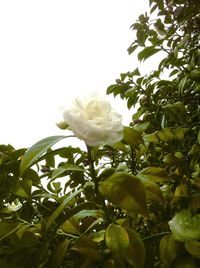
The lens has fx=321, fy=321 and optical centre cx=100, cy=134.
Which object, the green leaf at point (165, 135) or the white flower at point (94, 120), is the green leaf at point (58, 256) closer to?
the white flower at point (94, 120)

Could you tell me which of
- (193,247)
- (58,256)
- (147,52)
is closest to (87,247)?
(58,256)

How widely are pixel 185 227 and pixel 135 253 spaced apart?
9 cm

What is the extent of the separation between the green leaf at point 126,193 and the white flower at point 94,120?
5cm

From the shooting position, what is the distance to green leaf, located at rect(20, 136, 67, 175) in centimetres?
45

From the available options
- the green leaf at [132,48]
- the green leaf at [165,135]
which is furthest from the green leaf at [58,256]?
the green leaf at [132,48]

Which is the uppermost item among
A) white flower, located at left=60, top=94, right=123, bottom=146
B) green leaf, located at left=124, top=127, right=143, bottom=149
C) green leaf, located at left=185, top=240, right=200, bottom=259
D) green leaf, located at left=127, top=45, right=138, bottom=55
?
green leaf, located at left=127, top=45, right=138, bottom=55

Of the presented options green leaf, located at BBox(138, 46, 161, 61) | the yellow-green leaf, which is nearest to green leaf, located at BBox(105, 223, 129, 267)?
the yellow-green leaf

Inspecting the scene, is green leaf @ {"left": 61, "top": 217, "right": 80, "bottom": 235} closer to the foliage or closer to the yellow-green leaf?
the foliage

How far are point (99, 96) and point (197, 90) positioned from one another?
1.85 ft

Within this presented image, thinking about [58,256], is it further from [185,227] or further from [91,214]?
[185,227]

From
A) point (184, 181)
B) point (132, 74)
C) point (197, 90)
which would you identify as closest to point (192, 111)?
point (197, 90)

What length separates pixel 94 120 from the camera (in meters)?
0.44

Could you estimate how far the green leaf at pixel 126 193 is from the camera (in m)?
0.42

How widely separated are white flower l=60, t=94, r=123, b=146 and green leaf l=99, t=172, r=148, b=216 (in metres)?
0.05
